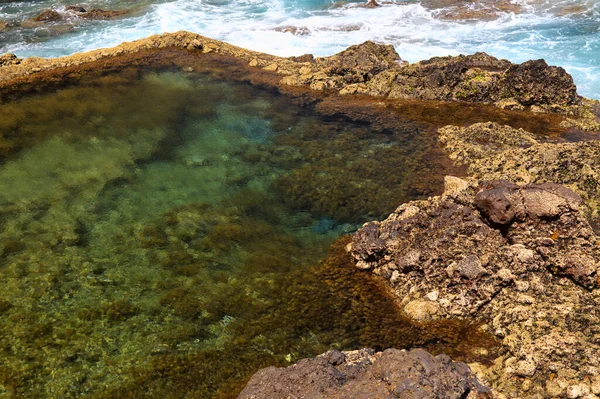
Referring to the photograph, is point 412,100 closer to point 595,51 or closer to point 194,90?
point 194,90

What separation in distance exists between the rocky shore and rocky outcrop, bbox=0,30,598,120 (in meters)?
0.21

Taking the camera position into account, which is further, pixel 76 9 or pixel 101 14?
pixel 76 9

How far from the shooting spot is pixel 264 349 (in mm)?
8383

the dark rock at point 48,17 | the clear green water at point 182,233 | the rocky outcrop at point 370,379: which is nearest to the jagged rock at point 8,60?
the clear green water at point 182,233

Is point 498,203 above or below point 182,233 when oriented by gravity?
above

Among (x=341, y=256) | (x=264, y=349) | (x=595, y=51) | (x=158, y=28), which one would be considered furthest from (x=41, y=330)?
(x=595, y=51)

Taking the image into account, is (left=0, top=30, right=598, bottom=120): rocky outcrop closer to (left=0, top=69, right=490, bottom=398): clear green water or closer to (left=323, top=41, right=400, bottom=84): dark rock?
(left=323, top=41, right=400, bottom=84): dark rock

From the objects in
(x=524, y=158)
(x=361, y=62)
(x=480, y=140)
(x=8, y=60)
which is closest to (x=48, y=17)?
(x=8, y=60)

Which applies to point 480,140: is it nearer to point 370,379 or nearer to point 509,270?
point 509,270

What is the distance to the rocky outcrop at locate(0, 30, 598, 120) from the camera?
16.0 metres

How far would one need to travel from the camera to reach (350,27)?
1137 inches

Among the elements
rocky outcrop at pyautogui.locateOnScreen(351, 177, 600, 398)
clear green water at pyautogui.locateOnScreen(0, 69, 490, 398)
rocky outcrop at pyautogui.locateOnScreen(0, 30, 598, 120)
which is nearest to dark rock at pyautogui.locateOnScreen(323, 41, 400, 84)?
rocky outcrop at pyautogui.locateOnScreen(0, 30, 598, 120)

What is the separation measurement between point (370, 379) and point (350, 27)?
26381 mm

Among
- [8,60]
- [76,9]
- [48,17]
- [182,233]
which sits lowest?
[182,233]
